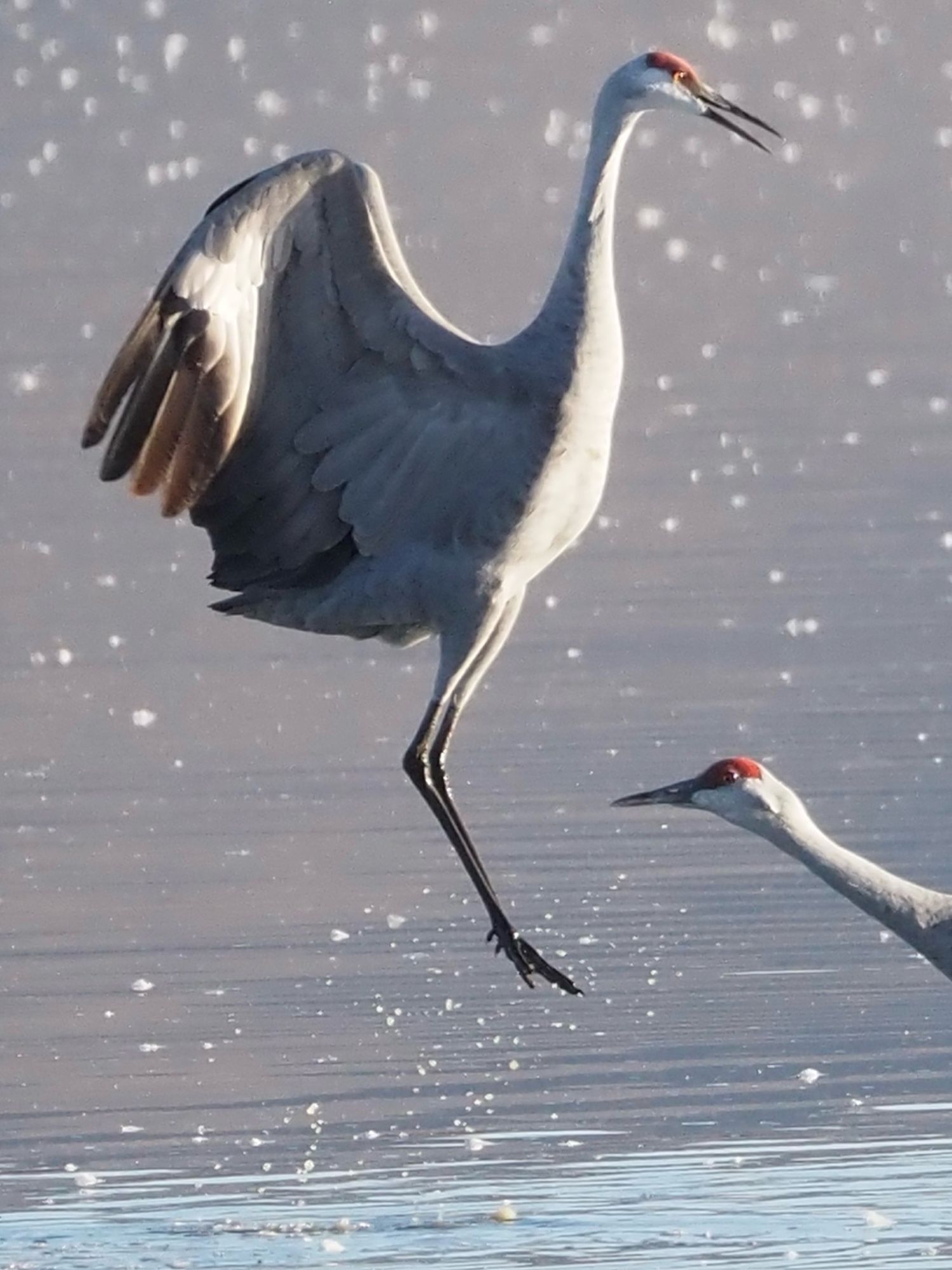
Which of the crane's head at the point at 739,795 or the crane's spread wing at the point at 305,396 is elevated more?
the crane's spread wing at the point at 305,396

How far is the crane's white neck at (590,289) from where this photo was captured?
7367 mm

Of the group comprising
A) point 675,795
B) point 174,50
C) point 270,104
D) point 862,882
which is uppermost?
point 174,50

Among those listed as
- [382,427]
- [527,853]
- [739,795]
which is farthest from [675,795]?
[527,853]

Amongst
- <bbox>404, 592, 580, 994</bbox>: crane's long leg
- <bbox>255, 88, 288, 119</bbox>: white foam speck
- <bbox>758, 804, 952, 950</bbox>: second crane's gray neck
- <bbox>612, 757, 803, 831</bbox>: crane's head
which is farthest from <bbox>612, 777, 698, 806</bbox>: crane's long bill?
<bbox>255, 88, 288, 119</bbox>: white foam speck

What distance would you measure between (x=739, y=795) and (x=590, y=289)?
127 centimetres

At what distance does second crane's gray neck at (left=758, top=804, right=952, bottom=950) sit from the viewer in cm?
664

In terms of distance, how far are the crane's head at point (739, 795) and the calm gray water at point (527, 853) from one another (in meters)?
0.54

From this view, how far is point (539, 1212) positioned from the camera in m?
6.25

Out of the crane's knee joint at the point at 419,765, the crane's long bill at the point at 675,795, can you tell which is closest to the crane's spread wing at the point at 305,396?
the crane's knee joint at the point at 419,765

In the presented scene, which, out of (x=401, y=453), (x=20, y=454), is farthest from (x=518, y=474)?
(x=20, y=454)

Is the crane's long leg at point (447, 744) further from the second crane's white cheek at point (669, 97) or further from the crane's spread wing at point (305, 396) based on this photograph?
the second crane's white cheek at point (669, 97)

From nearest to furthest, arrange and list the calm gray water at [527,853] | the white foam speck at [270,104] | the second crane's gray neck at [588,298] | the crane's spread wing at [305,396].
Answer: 1. the calm gray water at [527,853]
2. the crane's spread wing at [305,396]
3. the second crane's gray neck at [588,298]
4. the white foam speck at [270,104]

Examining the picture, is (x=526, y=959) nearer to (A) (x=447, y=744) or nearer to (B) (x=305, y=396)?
(A) (x=447, y=744)

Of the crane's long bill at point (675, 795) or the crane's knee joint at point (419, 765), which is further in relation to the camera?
the crane's knee joint at point (419, 765)
